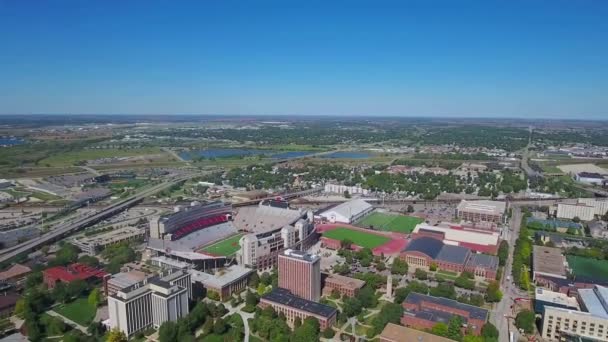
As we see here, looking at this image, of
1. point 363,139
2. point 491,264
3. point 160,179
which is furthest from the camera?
point 363,139

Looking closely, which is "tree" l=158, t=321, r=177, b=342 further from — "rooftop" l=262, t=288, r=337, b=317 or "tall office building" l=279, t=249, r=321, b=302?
"tall office building" l=279, t=249, r=321, b=302

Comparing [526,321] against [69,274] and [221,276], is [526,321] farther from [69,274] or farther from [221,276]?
[69,274]

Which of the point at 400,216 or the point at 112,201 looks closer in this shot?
the point at 400,216

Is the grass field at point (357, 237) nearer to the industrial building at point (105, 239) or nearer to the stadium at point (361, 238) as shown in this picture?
the stadium at point (361, 238)

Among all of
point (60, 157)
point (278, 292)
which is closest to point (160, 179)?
point (60, 157)

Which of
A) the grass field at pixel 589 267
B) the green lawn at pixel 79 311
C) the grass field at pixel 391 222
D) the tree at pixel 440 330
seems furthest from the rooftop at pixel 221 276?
the grass field at pixel 589 267

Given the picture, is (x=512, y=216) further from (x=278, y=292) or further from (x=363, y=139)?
(x=363, y=139)

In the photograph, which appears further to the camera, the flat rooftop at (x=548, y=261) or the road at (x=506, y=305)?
the flat rooftop at (x=548, y=261)
